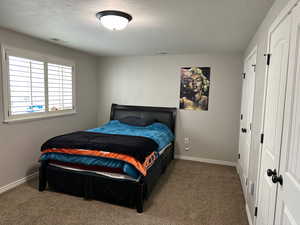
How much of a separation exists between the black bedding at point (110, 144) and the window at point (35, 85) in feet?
2.75

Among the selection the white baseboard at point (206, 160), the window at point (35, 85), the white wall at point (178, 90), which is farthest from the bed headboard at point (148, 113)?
the window at point (35, 85)

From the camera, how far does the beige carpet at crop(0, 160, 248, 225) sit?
7.48ft

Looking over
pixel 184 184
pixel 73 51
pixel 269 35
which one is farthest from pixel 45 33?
pixel 184 184

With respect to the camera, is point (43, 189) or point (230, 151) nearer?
point (43, 189)

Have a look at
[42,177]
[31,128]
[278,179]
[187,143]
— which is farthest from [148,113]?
[278,179]

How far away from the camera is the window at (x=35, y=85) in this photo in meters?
2.89

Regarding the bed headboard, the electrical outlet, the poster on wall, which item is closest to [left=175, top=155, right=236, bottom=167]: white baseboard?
the electrical outlet

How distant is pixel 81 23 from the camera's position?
250 centimetres

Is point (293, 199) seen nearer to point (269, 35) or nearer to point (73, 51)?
point (269, 35)

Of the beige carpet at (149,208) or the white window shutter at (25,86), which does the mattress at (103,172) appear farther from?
the white window shutter at (25,86)

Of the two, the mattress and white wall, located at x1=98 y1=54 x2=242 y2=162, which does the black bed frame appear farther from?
white wall, located at x1=98 y1=54 x2=242 y2=162

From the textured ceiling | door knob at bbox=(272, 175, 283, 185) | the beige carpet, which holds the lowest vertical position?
the beige carpet

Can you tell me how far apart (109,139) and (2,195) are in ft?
5.71

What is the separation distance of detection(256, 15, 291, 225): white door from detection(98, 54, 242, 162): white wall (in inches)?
89.4
